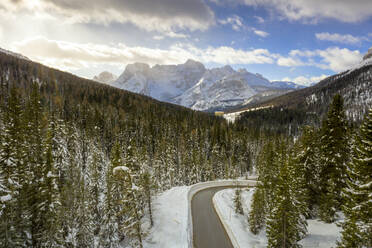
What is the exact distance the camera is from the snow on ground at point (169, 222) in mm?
21125

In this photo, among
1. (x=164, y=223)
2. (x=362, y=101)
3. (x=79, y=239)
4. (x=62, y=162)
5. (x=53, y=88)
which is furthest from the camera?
(x=362, y=101)

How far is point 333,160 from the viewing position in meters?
21.1

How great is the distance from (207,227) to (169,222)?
477cm

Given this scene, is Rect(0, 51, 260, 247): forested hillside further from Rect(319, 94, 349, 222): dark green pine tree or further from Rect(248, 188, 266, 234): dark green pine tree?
Rect(319, 94, 349, 222): dark green pine tree

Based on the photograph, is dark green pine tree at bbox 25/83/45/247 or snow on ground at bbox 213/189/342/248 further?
dark green pine tree at bbox 25/83/45/247

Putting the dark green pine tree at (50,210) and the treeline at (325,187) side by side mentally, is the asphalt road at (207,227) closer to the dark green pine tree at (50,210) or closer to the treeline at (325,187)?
the treeline at (325,187)

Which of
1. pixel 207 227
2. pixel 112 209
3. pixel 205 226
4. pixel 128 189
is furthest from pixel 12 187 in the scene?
pixel 207 227

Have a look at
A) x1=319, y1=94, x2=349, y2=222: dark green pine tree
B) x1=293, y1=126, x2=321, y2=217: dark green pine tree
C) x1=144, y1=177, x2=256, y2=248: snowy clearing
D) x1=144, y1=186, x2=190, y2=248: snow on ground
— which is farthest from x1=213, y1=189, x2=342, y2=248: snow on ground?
x1=144, y1=186, x2=190, y2=248: snow on ground

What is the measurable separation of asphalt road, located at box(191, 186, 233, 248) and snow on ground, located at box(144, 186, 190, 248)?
1.30 metres

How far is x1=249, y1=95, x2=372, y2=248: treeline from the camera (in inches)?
533

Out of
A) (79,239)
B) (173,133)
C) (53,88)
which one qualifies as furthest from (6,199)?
(53,88)

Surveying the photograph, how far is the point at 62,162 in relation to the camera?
3061 centimetres

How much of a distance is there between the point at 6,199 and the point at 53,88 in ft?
391

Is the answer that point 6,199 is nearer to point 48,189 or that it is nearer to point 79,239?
point 48,189
